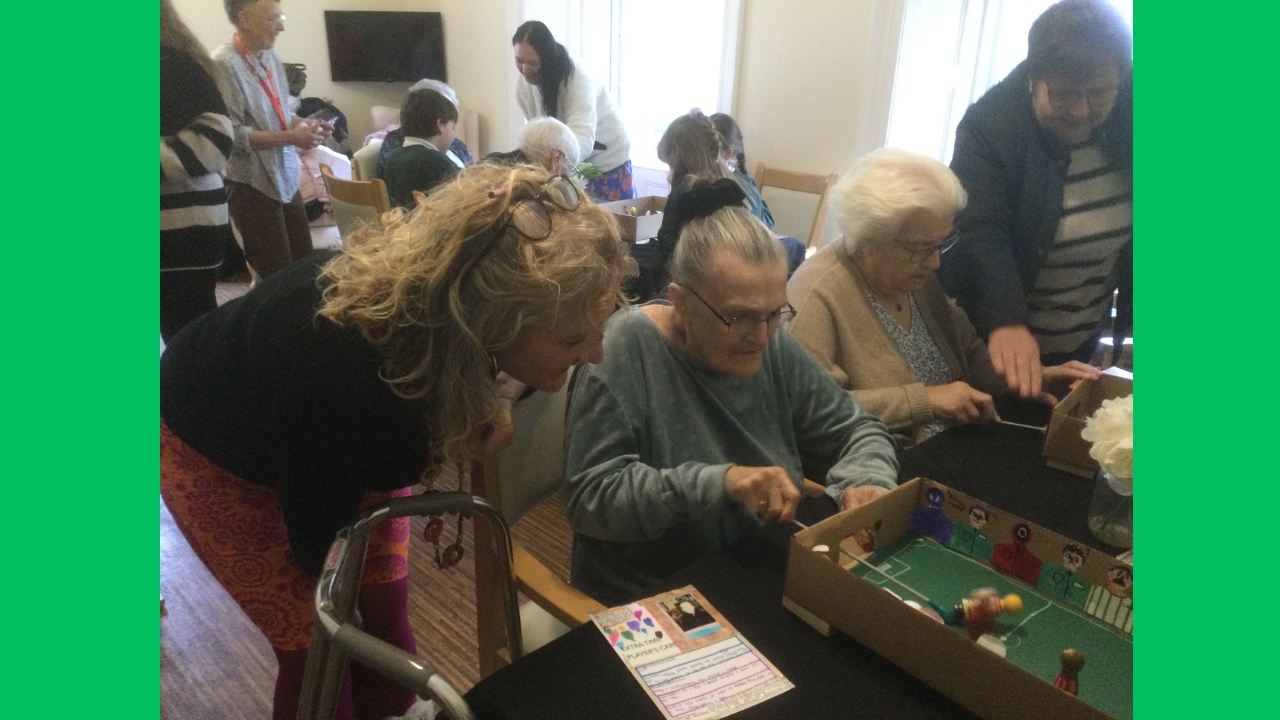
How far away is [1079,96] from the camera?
60.3 inches

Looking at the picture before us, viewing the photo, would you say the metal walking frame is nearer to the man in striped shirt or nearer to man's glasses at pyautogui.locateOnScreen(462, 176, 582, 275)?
man's glasses at pyautogui.locateOnScreen(462, 176, 582, 275)

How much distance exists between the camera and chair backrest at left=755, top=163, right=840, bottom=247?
4121 mm

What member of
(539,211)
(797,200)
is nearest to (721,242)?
(539,211)

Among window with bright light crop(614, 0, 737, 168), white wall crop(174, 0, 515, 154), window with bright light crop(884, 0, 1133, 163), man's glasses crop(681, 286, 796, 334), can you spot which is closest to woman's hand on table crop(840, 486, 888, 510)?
man's glasses crop(681, 286, 796, 334)

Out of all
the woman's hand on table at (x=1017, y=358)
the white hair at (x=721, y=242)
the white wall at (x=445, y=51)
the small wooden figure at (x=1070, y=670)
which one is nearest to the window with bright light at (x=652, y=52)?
the white wall at (x=445, y=51)

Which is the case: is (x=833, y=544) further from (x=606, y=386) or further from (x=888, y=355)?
(x=888, y=355)

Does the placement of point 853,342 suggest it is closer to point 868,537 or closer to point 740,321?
point 740,321

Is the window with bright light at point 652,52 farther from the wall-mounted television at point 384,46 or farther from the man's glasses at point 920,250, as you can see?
the man's glasses at point 920,250

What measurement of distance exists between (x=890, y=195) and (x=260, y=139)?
2.24 m

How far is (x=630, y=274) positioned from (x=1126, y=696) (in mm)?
756

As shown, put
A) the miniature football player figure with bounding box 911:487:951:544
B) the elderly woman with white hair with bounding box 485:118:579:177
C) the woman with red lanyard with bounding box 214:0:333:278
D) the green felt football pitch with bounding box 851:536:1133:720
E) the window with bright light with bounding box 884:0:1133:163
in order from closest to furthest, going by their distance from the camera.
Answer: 1. the green felt football pitch with bounding box 851:536:1133:720
2. the miniature football player figure with bounding box 911:487:951:544
3. the woman with red lanyard with bounding box 214:0:333:278
4. the elderly woman with white hair with bounding box 485:118:579:177
5. the window with bright light with bounding box 884:0:1133:163

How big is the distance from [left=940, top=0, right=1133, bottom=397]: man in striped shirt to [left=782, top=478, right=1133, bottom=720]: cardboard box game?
0.69m

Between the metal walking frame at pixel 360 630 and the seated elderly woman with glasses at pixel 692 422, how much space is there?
0.59ft

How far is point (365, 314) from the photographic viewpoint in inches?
34.9
